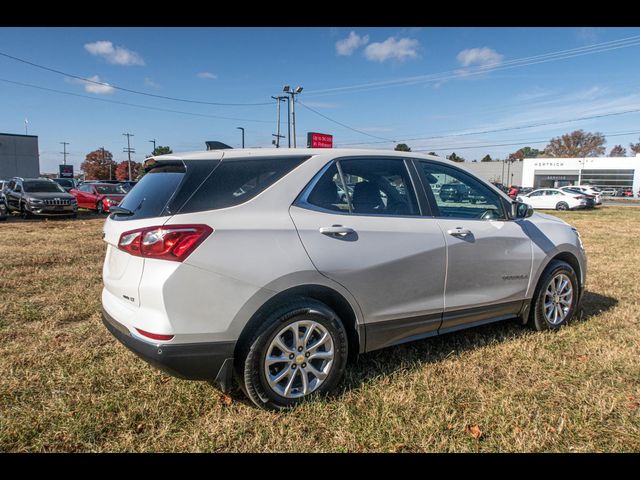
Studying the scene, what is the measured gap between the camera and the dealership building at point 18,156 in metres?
47.7

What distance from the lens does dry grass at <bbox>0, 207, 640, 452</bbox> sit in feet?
8.23

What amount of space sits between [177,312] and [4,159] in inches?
2276

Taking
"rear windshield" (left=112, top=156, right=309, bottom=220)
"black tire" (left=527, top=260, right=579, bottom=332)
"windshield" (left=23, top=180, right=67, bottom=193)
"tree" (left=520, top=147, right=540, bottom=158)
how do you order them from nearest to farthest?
"rear windshield" (left=112, top=156, right=309, bottom=220)
"black tire" (left=527, top=260, right=579, bottom=332)
"windshield" (left=23, top=180, right=67, bottom=193)
"tree" (left=520, top=147, right=540, bottom=158)

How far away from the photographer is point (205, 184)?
2.62m

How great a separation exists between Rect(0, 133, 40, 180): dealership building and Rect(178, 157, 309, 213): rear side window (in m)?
56.1

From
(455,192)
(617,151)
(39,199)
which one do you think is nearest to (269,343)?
(455,192)

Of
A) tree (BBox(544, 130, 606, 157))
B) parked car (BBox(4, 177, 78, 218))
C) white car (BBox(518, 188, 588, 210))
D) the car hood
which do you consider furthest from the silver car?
tree (BBox(544, 130, 606, 157))

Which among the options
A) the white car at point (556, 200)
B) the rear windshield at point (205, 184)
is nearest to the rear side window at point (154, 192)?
the rear windshield at point (205, 184)

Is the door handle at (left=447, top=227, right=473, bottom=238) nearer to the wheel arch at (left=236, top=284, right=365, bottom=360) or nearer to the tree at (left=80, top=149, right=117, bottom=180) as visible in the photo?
the wheel arch at (left=236, top=284, right=365, bottom=360)

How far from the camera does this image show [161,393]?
301cm

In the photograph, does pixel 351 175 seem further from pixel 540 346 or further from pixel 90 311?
pixel 90 311

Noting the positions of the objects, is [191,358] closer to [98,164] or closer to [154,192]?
[154,192]

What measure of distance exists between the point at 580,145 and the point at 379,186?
95905 mm
